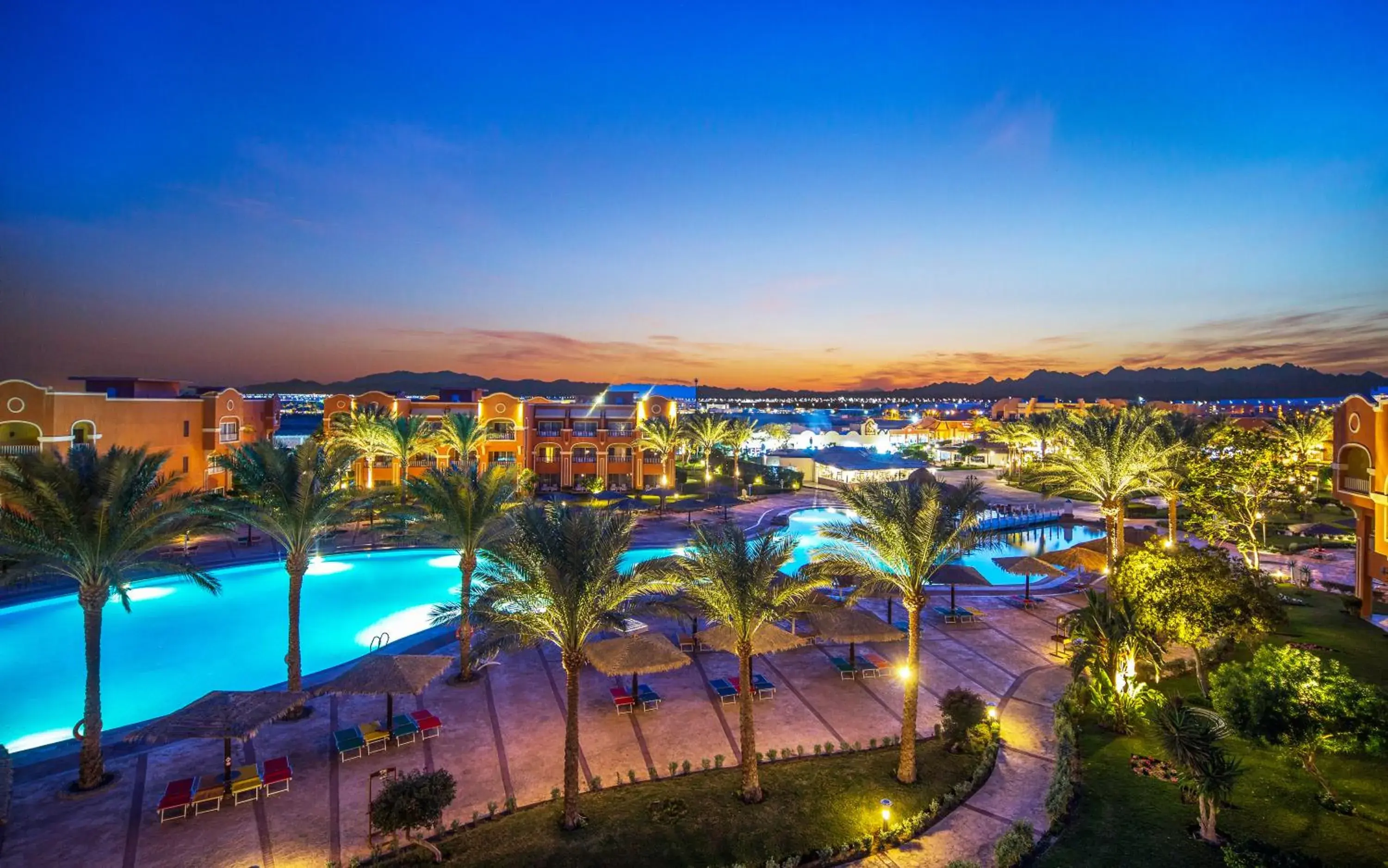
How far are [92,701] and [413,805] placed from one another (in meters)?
7.15

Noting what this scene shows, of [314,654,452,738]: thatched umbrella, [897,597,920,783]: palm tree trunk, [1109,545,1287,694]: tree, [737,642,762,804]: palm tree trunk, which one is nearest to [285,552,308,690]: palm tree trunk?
[314,654,452,738]: thatched umbrella

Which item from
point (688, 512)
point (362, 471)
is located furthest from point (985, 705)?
point (362, 471)

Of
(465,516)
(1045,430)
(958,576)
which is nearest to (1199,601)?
(958,576)

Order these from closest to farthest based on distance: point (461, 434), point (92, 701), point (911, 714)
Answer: point (92, 701) < point (911, 714) < point (461, 434)

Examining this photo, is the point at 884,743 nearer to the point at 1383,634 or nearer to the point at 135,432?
the point at 1383,634

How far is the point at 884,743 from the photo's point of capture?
13.9 meters

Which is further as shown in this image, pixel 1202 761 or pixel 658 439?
pixel 658 439

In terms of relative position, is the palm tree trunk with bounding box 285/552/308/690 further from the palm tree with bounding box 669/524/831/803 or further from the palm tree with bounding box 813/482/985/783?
the palm tree with bounding box 813/482/985/783

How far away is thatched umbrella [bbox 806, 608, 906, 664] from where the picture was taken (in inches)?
635

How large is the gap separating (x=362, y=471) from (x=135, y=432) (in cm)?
1182

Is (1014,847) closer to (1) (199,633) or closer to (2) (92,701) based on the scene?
(2) (92,701)

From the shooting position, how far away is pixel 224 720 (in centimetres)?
1126

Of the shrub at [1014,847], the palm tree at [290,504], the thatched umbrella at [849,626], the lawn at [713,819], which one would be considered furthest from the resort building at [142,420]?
the shrub at [1014,847]

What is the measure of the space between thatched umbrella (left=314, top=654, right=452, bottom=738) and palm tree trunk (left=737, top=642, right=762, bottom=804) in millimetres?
6367
